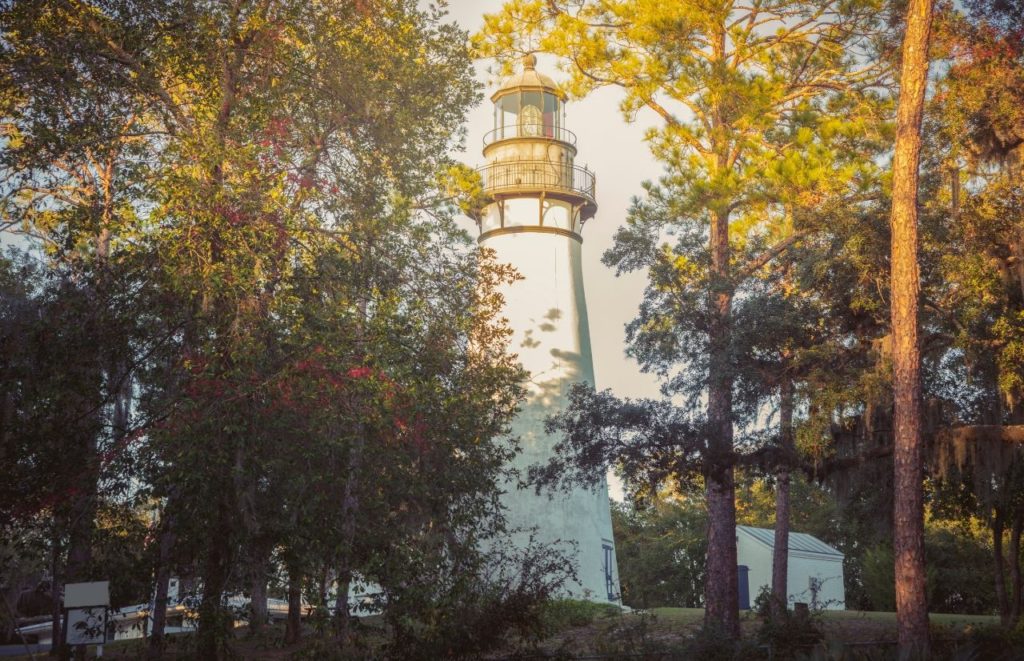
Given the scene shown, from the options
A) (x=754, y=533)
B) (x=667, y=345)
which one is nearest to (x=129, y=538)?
(x=667, y=345)

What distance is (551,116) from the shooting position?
3138cm

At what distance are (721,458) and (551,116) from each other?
668 inches

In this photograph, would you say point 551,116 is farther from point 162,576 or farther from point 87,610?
point 87,610

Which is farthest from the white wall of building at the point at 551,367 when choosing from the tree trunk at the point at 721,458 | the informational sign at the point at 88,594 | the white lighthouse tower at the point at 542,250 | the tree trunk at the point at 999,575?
the informational sign at the point at 88,594

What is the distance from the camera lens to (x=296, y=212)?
14.5 m

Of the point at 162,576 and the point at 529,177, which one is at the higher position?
the point at 529,177

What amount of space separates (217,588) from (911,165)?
12.3 m

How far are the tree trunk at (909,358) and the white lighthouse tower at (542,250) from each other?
14.1 metres

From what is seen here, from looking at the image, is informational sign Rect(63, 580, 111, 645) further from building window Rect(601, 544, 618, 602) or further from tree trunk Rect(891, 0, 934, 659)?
building window Rect(601, 544, 618, 602)

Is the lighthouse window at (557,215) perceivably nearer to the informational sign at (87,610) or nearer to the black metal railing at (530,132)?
the black metal railing at (530,132)

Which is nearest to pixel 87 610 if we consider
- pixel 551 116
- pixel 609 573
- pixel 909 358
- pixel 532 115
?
pixel 909 358

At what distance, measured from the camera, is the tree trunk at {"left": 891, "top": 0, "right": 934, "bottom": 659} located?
14516 millimetres

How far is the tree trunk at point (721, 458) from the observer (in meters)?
17.5

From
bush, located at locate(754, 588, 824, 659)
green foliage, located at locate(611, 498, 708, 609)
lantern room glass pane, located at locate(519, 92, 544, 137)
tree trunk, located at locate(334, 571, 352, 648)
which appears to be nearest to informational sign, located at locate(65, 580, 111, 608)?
tree trunk, located at locate(334, 571, 352, 648)
